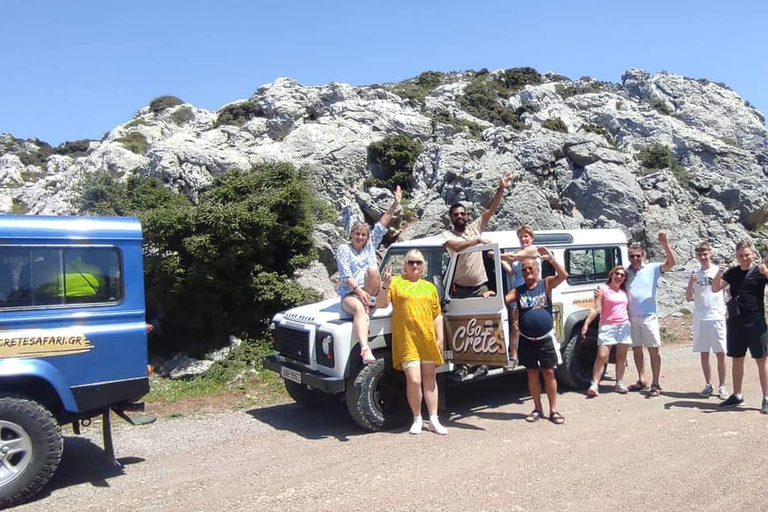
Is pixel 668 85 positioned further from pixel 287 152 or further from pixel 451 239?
pixel 451 239

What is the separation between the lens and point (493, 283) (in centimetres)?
656

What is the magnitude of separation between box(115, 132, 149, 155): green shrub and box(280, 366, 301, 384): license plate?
2488 centimetres

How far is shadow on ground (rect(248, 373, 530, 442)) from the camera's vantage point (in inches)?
252

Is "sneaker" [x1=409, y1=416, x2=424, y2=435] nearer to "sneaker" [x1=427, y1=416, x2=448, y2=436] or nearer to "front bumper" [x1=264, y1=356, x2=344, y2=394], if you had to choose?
"sneaker" [x1=427, y1=416, x2=448, y2=436]

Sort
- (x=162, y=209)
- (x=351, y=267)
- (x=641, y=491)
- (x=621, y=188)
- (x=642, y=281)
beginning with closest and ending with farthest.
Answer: (x=641, y=491), (x=351, y=267), (x=642, y=281), (x=162, y=209), (x=621, y=188)

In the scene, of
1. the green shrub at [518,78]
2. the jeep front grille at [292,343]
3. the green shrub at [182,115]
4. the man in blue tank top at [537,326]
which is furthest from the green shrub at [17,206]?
the green shrub at [518,78]

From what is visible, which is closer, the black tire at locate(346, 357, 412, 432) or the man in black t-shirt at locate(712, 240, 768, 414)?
the black tire at locate(346, 357, 412, 432)

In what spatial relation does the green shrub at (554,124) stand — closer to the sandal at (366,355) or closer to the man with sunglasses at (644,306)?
the man with sunglasses at (644,306)

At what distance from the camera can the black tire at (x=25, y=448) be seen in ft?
14.4

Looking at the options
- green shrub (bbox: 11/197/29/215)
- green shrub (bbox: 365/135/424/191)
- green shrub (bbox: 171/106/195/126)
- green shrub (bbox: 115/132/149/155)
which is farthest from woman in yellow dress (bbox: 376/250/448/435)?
green shrub (bbox: 171/106/195/126)

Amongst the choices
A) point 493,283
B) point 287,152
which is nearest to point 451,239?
point 493,283

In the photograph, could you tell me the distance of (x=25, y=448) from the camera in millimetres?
4457

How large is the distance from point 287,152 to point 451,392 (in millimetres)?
16563

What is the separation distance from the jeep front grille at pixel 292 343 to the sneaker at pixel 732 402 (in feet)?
16.1
